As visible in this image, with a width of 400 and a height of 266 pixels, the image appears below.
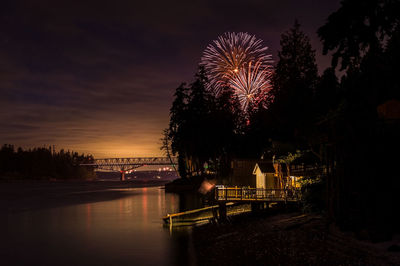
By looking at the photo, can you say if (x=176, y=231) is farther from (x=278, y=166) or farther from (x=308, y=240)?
(x=308, y=240)

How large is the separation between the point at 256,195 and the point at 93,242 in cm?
1425

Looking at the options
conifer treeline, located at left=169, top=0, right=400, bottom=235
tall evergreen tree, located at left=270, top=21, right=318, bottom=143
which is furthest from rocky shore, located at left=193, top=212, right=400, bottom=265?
tall evergreen tree, located at left=270, top=21, right=318, bottom=143

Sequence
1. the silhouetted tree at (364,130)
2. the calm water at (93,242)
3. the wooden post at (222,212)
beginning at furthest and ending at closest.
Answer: the wooden post at (222,212) < the calm water at (93,242) < the silhouetted tree at (364,130)

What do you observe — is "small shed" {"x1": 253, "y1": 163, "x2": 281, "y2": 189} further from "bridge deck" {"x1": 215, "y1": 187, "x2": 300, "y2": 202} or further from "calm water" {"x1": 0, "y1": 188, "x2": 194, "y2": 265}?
"calm water" {"x1": 0, "y1": 188, "x2": 194, "y2": 265}

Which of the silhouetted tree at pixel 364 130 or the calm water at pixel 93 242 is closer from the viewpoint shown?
the silhouetted tree at pixel 364 130

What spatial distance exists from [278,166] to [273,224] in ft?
39.0

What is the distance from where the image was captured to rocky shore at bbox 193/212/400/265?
52.6ft

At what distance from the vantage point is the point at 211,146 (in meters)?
80.9

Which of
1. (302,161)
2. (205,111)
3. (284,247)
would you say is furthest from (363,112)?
(205,111)

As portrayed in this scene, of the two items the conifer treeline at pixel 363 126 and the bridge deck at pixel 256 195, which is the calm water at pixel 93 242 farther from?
the conifer treeline at pixel 363 126

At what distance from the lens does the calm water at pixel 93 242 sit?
2591 centimetres

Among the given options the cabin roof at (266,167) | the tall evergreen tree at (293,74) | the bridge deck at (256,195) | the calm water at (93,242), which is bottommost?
the calm water at (93,242)

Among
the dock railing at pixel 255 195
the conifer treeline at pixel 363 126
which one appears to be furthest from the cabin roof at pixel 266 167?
the conifer treeline at pixel 363 126

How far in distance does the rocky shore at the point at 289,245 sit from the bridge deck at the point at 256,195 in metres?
1.74
